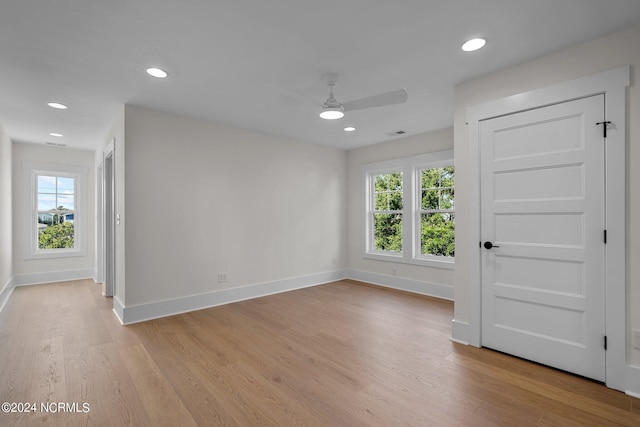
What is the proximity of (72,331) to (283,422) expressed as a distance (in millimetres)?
2914

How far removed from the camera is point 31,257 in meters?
5.54

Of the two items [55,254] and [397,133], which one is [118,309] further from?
[397,133]

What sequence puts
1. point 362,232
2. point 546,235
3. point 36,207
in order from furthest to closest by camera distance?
point 362,232, point 36,207, point 546,235

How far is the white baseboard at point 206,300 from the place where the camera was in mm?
3666

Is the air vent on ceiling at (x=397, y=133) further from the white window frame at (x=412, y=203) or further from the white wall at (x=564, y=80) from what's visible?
the white wall at (x=564, y=80)

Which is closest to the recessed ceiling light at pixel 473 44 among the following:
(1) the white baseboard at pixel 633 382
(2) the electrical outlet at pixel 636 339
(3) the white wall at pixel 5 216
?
(2) the electrical outlet at pixel 636 339

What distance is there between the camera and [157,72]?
2801 mm

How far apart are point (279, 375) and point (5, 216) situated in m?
5.07

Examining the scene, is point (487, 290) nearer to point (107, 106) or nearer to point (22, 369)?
point (22, 369)

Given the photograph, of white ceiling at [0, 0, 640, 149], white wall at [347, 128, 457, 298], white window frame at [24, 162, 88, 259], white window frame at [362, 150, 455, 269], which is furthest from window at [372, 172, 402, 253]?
white window frame at [24, 162, 88, 259]

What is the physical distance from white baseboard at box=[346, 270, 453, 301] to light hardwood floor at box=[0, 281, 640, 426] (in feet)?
2.77

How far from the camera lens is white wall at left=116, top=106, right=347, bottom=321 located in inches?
147

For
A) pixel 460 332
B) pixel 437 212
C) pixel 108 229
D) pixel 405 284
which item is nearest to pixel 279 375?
pixel 460 332

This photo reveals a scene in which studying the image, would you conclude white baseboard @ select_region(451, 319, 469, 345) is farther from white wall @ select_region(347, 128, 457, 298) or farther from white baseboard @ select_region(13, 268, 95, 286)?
white baseboard @ select_region(13, 268, 95, 286)
